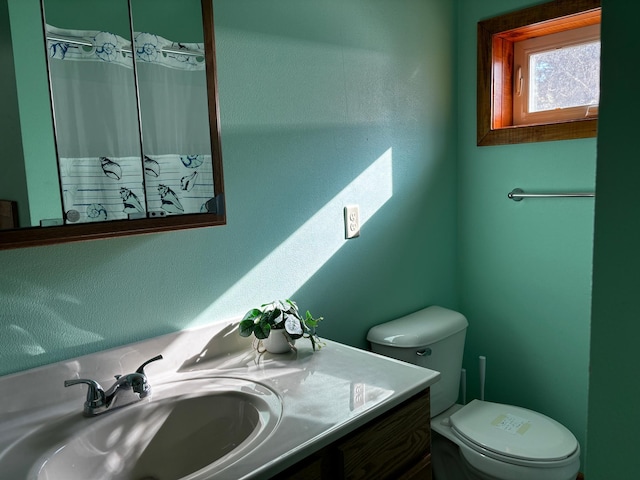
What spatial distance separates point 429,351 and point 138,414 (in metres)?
1.09

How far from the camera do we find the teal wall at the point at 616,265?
437 millimetres

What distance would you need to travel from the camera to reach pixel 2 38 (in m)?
0.97

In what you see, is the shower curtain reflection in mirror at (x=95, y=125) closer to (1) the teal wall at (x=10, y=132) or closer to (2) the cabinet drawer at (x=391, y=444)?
(1) the teal wall at (x=10, y=132)

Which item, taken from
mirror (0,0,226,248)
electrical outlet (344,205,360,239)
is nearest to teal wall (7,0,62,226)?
mirror (0,0,226,248)

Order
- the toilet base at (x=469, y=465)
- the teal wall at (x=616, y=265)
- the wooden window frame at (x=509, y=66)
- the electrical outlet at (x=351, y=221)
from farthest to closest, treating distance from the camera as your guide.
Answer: the wooden window frame at (x=509, y=66)
the electrical outlet at (x=351, y=221)
the toilet base at (x=469, y=465)
the teal wall at (x=616, y=265)

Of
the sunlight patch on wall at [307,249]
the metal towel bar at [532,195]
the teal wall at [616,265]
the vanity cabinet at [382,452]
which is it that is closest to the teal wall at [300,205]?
the sunlight patch on wall at [307,249]

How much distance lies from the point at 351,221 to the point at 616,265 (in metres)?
1.36

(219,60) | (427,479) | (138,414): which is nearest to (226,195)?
(219,60)

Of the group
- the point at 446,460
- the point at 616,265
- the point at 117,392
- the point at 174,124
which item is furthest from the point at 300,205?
the point at 616,265

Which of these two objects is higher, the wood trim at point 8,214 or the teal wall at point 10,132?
the teal wall at point 10,132

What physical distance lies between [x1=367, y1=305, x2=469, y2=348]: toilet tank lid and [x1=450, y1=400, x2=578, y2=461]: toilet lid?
31 cm

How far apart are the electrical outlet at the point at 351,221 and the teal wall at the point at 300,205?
0.03m

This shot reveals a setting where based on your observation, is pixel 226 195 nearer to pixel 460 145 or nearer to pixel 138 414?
pixel 138 414

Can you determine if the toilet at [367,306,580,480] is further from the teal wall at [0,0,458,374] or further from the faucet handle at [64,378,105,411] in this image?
the faucet handle at [64,378,105,411]
